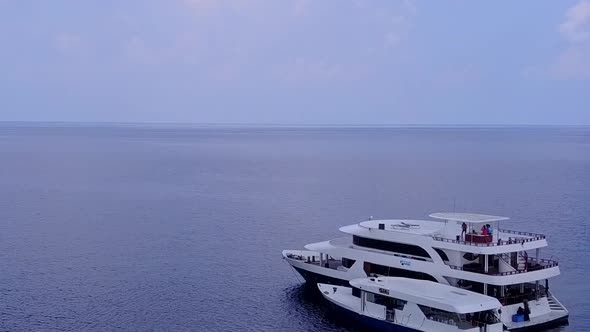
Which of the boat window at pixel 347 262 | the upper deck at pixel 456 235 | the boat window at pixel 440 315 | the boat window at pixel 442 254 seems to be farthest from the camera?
the boat window at pixel 347 262

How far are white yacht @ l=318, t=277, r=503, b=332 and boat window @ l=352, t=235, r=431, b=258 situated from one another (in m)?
2.60

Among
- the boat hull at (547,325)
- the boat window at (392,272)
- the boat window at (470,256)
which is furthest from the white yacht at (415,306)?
the boat window at (470,256)

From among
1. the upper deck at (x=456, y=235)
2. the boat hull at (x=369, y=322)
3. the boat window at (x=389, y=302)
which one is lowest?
the boat hull at (x=369, y=322)

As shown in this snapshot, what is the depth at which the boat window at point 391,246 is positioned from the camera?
169ft

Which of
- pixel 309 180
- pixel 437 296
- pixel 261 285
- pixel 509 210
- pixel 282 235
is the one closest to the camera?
pixel 437 296

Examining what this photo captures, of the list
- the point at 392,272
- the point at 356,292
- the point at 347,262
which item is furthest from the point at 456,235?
the point at 347,262

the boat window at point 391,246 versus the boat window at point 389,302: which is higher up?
the boat window at point 391,246

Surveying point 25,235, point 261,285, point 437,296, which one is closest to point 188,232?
point 25,235

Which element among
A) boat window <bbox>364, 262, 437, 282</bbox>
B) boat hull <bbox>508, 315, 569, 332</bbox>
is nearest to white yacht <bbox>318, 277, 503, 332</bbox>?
boat window <bbox>364, 262, 437, 282</bbox>

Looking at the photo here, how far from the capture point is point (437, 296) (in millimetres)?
45719

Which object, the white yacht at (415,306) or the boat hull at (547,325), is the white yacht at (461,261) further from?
the white yacht at (415,306)

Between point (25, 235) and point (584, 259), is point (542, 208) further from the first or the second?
point (25, 235)

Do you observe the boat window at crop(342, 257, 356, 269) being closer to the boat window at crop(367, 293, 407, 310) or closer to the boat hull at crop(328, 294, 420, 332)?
the boat hull at crop(328, 294, 420, 332)

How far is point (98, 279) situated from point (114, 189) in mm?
67257
